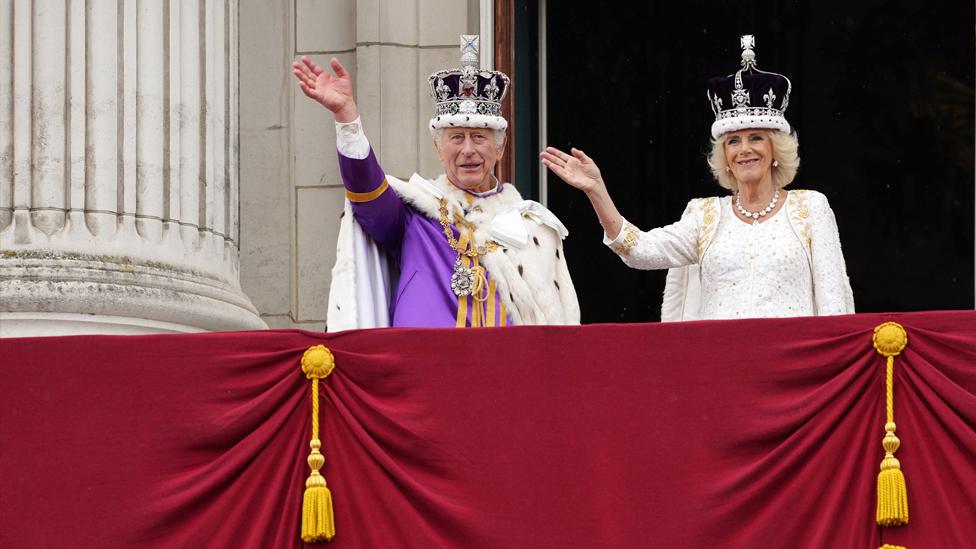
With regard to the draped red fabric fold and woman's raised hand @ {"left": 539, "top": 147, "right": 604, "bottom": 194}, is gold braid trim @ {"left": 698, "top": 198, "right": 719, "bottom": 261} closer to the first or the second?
woman's raised hand @ {"left": 539, "top": 147, "right": 604, "bottom": 194}

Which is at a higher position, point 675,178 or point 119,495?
point 675,178

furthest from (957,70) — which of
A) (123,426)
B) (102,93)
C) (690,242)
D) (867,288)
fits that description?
(123,426)

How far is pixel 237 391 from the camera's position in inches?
300

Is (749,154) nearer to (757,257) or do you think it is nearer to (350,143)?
(757,257)

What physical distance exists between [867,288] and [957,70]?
117cm

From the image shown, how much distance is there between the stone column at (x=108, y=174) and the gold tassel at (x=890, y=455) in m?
2.56

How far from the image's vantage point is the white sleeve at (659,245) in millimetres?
8305

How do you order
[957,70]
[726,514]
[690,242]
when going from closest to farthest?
[726,514] → [690,242] → [957,70]

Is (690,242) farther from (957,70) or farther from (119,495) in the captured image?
(957,70)

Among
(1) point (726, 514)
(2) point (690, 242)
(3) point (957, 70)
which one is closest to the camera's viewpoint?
(1) point (726, 514)

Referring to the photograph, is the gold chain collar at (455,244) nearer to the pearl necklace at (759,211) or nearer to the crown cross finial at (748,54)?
the pearl necklace at (759,211)

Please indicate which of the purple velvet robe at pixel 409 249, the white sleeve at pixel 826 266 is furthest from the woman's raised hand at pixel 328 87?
the white sleeve at pixel 826 266

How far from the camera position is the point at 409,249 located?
848cm

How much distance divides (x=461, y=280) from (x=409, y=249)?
Result: 0.70ft
